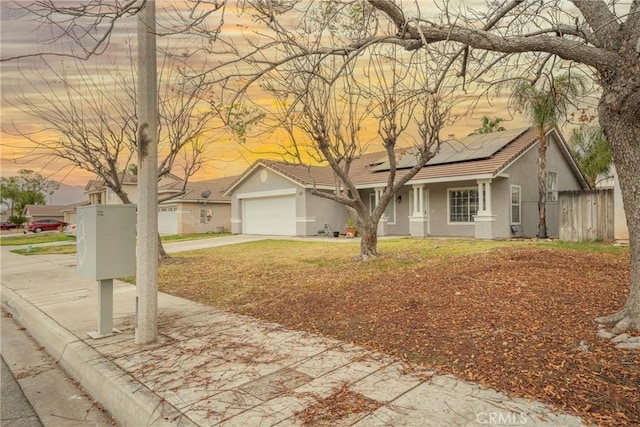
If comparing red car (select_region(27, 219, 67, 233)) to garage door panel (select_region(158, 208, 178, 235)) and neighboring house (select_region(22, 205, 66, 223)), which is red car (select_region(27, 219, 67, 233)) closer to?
garage door panel (select_region(158, 208, 178, 235))

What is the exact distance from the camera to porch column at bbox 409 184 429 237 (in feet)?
65.4

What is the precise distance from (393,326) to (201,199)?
30.3 metres

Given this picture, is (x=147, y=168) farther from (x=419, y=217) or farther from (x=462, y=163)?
(x=462, y=163)

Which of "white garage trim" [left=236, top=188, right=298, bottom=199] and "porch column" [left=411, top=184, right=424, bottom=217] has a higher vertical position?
"white garage trim" [left=236, top=188, right=298, bottom=199]

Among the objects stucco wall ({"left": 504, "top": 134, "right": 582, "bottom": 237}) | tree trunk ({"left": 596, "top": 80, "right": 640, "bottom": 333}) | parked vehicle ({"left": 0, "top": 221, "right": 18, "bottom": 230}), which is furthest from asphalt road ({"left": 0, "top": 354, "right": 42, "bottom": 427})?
parked vehicle ({"left": 0, "top": 221, "right": 18, "bottom": 230})

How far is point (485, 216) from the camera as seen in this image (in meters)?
17.8

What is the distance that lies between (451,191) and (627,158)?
16359 mm

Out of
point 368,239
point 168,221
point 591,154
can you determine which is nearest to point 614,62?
point 368,239

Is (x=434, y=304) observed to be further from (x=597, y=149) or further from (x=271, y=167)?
(x=597, y=149)

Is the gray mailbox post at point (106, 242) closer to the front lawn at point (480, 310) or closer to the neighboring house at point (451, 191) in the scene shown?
the front lawn at point (480, 310)

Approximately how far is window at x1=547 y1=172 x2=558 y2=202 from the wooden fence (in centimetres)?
543

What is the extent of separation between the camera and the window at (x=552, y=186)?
67.4 feet

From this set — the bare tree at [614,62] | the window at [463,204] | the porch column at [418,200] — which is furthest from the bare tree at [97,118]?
the window at [463,204]

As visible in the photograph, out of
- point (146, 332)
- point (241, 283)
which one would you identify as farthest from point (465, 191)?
point (146, 332)
